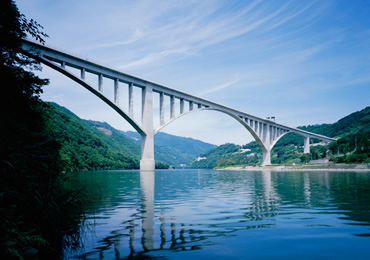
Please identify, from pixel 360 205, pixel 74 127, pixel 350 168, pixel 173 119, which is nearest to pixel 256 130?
pixel 350 168

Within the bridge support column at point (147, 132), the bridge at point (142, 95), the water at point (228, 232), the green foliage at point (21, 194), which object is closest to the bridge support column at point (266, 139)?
the bridge at point (142, 95)

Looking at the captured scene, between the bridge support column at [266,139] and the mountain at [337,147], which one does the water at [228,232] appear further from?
the bridge support column at [266,139]

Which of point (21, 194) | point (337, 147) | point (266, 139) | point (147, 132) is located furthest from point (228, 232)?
point (337, 147)

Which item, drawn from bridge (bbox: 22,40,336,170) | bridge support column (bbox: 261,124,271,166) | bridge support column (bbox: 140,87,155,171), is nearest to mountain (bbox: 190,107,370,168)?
bridge support column (bbox: 261,124,271,166)

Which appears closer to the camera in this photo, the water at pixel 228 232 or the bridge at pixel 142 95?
the water at pixel 228 232

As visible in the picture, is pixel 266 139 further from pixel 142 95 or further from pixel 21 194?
pixel 21 194

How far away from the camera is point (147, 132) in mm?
49719

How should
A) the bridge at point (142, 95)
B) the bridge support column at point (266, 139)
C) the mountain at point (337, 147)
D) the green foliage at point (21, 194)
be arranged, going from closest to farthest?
the green foliage at point (21, 194) → the bridge at point (142, 95) → the mountain at point (337, 147) → the bridge support column at point (266, 139)

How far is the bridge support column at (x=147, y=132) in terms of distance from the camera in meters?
49.7

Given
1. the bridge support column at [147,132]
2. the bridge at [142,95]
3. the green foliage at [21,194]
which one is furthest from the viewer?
the bridge support column at [147,132]

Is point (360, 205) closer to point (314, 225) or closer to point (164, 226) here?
point (314, 225)

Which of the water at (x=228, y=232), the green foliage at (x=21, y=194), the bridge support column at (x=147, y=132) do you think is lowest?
the water at (x=228, y=232)

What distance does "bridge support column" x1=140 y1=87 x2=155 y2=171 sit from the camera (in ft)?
163

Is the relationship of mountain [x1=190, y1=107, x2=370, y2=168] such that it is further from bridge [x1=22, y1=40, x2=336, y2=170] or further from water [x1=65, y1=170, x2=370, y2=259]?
water [x1=65, y1=170, x2=370, y2=259]
